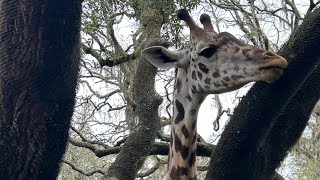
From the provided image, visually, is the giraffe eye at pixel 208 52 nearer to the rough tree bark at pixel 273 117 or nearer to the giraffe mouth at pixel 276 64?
the rough tree bark at pixel 273 117

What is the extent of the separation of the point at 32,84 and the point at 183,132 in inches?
72.8

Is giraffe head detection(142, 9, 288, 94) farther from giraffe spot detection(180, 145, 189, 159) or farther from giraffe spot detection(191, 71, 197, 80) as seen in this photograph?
giraffe spot detection(180, 145, 189, 159)

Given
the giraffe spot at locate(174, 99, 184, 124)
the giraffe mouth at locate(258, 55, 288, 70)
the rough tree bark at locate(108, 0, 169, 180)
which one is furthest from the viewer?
the rough tree bark at locate(108, 0, 169, 180)

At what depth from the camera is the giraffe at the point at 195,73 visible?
5684mm

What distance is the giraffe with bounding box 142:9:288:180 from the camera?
5.68 meters

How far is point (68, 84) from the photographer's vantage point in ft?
16.3

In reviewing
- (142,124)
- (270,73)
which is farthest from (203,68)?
(142,124)

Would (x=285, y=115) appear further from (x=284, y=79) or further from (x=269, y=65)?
(x=269, y=65)

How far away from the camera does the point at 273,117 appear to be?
19.4 feet

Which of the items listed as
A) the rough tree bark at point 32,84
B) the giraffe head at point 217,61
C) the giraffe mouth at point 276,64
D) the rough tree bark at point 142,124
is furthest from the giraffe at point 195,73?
the rough tree bark at point 142,124

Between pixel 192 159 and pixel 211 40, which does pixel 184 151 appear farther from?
pixel 211 40

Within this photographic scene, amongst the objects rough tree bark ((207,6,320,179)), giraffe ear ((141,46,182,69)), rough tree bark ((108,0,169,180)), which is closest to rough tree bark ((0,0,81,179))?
giraffe ear ((141,46,182,69))

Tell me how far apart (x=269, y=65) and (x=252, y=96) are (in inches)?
27.2

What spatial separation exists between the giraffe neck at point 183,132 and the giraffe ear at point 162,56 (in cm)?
14
